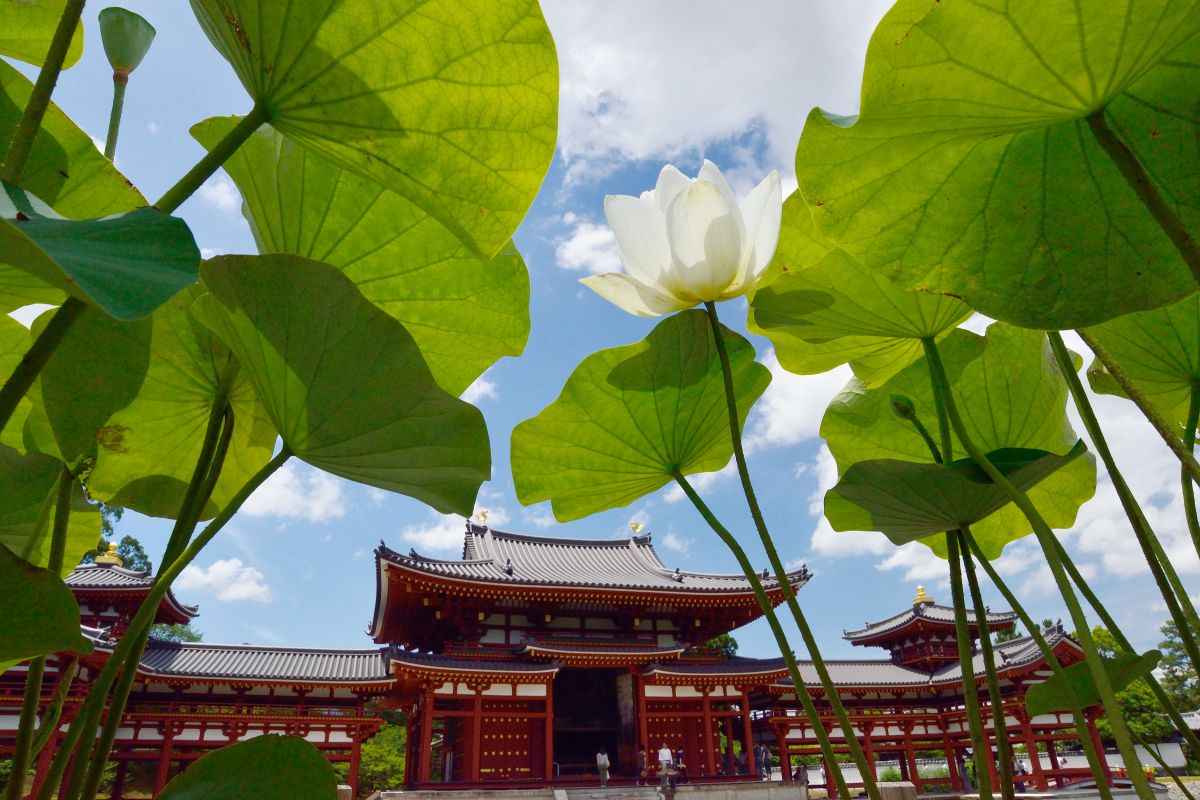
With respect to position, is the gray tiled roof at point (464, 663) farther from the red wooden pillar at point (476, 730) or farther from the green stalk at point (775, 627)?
the green stalk at point (775, 627)

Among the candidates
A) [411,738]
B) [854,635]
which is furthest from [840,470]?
[854,635]

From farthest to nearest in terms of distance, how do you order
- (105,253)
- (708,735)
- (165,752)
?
(708,735)
(165,752)
(105,253)

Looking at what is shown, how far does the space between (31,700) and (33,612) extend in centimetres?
12

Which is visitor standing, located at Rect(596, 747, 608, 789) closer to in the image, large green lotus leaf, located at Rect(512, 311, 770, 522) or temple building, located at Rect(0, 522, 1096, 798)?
temple building, located at Rect(0, 522, 1096, 798)

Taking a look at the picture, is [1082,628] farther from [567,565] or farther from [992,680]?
[567,565]

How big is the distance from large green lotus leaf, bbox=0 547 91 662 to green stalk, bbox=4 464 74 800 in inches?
0.6

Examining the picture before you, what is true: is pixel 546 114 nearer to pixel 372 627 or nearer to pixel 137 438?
pixel 137 438

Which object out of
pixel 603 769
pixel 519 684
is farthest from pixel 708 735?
pixel 519 684

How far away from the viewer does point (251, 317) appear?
1.40 feet

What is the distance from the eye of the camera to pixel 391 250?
24.6 inches

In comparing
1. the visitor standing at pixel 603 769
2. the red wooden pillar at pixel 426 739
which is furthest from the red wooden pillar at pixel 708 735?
the red wooden pillar at pixel 426 739

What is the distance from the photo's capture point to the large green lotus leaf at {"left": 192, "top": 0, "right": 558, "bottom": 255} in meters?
0.40

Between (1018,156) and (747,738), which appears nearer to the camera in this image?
(1018,156)

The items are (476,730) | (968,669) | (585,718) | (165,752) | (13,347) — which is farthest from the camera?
(585,718)
